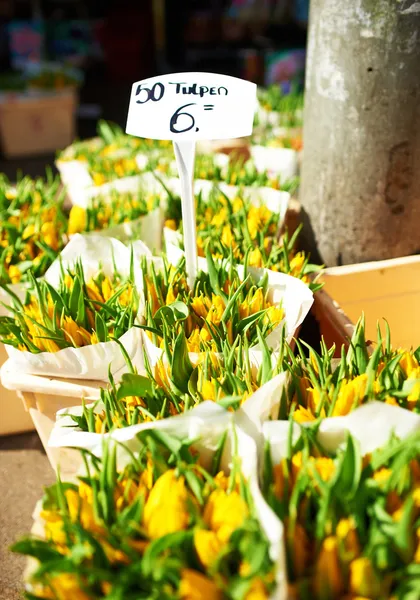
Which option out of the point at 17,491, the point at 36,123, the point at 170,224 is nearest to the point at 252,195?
the point at 170,224

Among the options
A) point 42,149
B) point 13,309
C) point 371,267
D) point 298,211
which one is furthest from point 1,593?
point 42,149

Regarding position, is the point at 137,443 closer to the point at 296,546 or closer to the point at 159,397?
the point at 159,397

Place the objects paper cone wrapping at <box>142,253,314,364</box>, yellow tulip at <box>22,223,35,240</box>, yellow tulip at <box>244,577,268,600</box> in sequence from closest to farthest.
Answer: yellow tulip at <box>244,577,268,600</box>
paper cone wrapping at <box>142,253,314,364</box>
yellow tulip at <box>22,223,35,240</box>

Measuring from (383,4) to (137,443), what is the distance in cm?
105

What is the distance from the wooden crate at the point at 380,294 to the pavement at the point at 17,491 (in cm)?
83

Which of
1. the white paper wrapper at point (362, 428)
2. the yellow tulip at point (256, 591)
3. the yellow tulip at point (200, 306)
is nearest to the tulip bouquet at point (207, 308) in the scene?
the yellow tulip at point (200, 306)

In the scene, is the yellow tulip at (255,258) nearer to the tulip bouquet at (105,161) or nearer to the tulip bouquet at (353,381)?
the tulip bouquet at (353,381)

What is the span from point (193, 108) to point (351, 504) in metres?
0.76

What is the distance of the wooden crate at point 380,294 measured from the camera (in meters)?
1.43

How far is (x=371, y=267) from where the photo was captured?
4.75 feet

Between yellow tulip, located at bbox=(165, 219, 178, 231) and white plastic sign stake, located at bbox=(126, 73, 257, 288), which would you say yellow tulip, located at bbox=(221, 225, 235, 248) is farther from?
white plastic sign stake, located at bbox=(126, 73, 257, 288)

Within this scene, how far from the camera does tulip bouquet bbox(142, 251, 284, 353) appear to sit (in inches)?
42.1

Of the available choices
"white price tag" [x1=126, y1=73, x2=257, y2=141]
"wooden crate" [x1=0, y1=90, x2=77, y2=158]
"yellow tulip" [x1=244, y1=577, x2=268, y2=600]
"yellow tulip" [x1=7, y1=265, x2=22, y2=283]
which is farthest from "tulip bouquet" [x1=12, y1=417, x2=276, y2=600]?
"wooden crate" [x1=0, y1=90, x2=77, y2=158]

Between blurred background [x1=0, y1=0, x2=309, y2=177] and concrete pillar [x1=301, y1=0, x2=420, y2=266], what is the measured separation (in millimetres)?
3079
